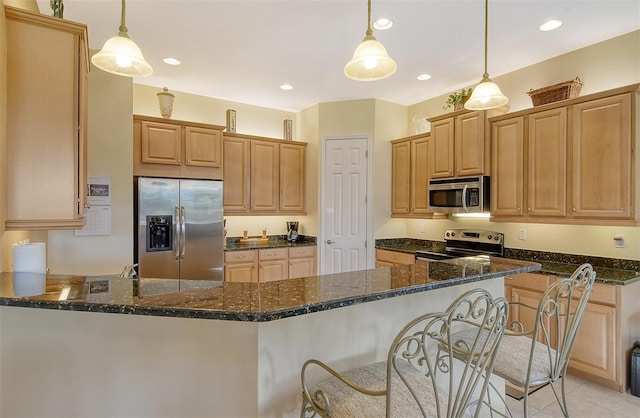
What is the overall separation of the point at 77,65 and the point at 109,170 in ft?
4.91

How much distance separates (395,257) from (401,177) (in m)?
1.10

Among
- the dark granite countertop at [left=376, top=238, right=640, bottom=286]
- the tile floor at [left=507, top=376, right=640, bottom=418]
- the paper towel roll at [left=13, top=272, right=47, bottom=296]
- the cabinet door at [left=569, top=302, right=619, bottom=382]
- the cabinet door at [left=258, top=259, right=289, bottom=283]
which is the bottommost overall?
the tile floor at [left=507, top=376, right=640, bottom=418]

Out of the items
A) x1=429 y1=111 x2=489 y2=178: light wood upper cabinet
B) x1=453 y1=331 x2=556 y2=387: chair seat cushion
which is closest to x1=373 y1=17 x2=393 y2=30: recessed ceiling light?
x1=429 y1=111 x2=489 y2=178: light wood upper cabinet

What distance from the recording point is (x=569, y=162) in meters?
2.88

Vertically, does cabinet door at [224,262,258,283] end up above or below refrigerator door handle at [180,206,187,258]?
below

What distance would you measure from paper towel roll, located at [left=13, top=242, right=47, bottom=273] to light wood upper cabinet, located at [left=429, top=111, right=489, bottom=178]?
367cm

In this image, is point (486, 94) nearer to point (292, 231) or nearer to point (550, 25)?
point (550, 25)

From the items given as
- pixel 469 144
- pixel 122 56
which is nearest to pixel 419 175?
pixel 469 144

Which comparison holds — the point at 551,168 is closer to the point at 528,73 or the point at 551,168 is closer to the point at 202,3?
the point at 528,73

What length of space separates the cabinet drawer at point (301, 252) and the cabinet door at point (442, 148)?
6.20 feet

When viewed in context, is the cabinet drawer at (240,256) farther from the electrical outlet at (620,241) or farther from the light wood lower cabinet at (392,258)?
the electrical outlet at (620,241)

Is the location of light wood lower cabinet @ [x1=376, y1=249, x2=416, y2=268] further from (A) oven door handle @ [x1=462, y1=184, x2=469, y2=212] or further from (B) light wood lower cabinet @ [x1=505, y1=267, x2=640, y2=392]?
(B) light wood lower cabinet @ [x1=505, y1=267, x2=640, y2=392]

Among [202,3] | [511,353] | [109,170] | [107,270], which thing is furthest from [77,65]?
[511,353]

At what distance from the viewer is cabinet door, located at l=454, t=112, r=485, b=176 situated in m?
3.52
